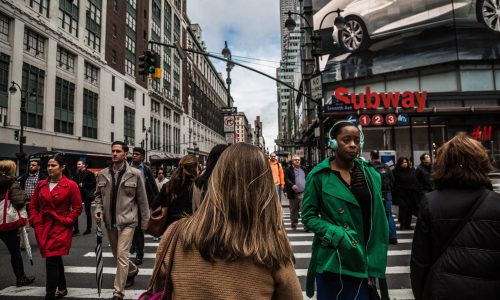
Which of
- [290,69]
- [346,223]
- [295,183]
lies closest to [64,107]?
[295,183]

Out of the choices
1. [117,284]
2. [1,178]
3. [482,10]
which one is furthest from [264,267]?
[482,10]

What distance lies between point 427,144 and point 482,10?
40.9 ft

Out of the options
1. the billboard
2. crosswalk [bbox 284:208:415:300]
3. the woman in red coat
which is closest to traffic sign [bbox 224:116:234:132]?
crosswalk [bbox 284:208:415:300]

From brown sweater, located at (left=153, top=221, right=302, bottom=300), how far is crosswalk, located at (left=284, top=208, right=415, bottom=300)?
152 inches

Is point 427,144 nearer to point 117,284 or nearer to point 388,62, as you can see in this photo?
point 388,62

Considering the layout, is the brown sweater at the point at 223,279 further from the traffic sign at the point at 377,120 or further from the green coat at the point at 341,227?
the traffic sign at the point at 377,120

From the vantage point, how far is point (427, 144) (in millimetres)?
25453

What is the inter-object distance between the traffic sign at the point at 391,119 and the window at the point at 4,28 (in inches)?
1297

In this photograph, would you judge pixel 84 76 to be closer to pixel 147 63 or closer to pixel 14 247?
pixel 147 63

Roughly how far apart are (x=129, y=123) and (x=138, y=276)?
49162 millimetres

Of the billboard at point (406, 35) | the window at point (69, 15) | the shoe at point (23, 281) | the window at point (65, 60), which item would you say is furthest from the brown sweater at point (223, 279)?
the window at point (69, 15)

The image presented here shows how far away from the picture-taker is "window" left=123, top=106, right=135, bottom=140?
50.5 meters

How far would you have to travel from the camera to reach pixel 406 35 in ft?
93.9

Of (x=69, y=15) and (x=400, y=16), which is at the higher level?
(x=69, y=15)
